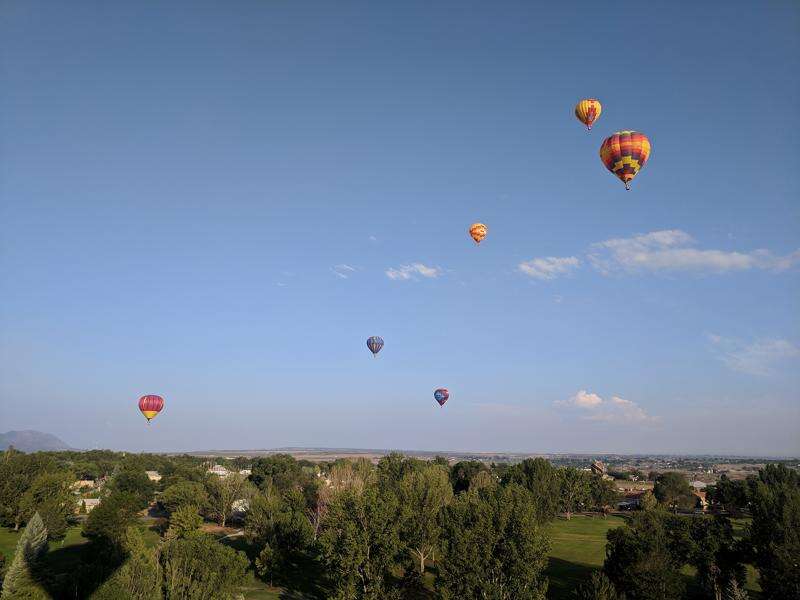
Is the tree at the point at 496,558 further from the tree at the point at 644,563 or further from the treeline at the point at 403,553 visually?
the tree at the point at 644,563

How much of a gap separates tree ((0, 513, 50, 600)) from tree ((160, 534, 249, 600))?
917 centimetres

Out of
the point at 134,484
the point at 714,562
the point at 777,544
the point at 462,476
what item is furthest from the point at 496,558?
the point at 134,484

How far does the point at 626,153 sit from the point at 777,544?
3734cm

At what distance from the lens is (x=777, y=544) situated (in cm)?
4097

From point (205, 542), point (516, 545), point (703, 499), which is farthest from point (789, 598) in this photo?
point (703, 499)

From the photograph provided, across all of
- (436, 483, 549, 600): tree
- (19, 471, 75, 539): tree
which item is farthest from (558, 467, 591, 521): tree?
(19, 471, 75, 539): tree

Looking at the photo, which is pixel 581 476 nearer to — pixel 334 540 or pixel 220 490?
pixel 220 490

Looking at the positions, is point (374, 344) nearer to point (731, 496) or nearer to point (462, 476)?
point (462, 476)

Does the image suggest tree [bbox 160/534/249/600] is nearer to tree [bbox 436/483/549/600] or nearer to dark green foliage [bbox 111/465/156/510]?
tree [bbox 436/483/549/600]

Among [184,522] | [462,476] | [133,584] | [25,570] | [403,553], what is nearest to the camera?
[25,570]

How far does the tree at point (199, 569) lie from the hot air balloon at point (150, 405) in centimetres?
4927

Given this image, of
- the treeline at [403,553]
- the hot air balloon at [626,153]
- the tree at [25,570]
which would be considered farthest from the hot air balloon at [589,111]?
the tree at [25,570]

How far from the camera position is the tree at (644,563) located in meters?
38.1

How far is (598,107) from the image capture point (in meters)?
59.3
